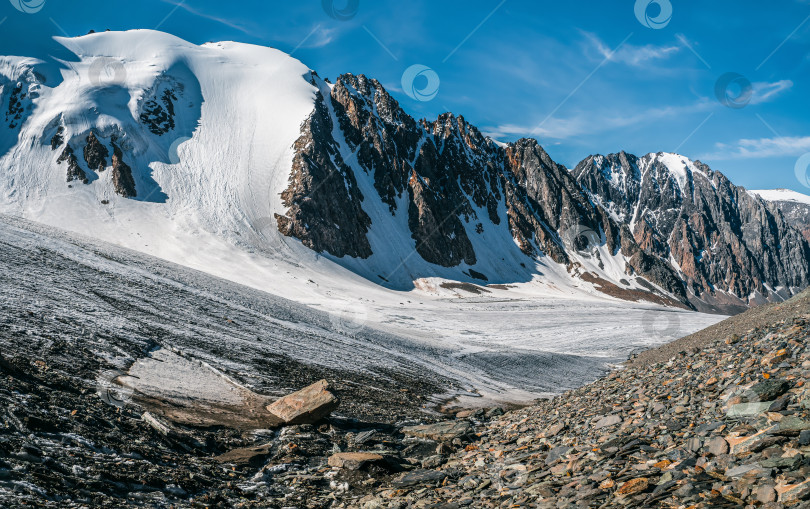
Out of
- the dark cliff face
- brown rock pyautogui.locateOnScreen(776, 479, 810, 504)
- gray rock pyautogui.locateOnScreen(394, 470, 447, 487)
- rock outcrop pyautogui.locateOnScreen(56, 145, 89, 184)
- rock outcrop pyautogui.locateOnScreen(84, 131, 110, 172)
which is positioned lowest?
gray rock pyautogui.locateOnScreen(394, 470, 447, 487)

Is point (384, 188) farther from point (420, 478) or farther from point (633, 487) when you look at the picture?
point (633, 487)

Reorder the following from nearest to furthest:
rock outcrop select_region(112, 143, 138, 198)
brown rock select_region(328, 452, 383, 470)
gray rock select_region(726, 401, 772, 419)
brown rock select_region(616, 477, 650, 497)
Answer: brown rock select_region(616, 477, 650, 497)
gray rock select_region(726, 401, 772, 419)
brown rock select_region(328, 452, 383, 470)
rock outcrop select_region(112, 143, 138, 198)

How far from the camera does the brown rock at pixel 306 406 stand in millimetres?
16359

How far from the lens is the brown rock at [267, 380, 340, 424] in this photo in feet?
53.7

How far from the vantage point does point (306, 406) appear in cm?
1656

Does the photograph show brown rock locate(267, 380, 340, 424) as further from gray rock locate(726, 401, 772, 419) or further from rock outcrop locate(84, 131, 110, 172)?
rock outcrop locate(84, 131, 110, 172)

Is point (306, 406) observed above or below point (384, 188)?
below

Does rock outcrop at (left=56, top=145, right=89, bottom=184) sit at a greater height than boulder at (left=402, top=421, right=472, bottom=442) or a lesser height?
greater

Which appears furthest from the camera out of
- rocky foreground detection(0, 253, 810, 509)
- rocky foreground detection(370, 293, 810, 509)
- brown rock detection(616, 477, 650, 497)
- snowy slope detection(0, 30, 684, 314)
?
snowy slope detection(0, 30, 684, 314)

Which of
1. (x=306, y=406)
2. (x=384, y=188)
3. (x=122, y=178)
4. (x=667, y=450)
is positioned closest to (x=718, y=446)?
(x=667, y=450)

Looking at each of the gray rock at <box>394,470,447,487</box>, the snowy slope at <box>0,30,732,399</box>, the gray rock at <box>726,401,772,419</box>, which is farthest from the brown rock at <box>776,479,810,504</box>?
the snowy slope at <box>0,30,732,399</box>

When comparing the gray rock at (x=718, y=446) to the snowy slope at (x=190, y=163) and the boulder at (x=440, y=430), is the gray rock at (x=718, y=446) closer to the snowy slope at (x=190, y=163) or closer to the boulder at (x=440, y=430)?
the boulder at (x=440, y=430)

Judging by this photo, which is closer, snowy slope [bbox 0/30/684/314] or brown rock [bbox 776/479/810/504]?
brown rock [bbox 776/479/810/504]

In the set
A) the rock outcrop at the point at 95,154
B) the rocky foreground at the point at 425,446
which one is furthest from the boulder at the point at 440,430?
the rock outcrop at the point at 95,154
